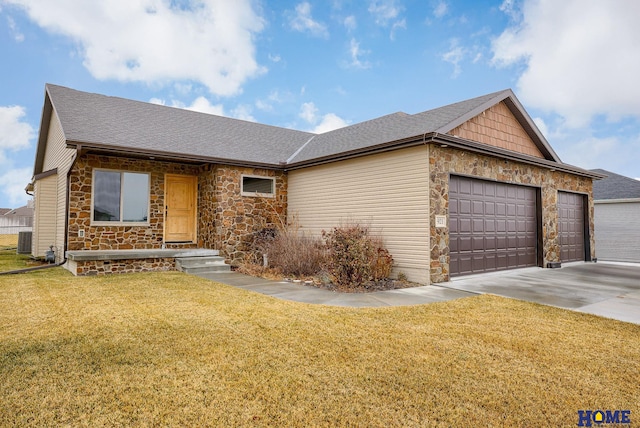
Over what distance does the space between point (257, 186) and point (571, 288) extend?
28.1 feet

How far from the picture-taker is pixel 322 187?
1052cm

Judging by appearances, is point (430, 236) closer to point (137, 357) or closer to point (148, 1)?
point (137, 357)

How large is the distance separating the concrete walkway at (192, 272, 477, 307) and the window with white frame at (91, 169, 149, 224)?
4.24 meters

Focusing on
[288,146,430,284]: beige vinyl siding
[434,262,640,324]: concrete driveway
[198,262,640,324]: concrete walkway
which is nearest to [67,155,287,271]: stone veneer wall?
[288,146,430,284]: beige vinyl siding

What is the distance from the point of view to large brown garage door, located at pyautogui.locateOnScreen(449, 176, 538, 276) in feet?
27.8

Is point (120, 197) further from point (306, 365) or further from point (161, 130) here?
point (306, 365)

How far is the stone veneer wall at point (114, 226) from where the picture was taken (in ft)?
30.8

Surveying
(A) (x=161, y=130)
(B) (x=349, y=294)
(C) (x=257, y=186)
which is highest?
(A) (x=161, y=130)

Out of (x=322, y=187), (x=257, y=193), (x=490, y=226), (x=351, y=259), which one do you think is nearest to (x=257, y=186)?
(x=257, y=193)

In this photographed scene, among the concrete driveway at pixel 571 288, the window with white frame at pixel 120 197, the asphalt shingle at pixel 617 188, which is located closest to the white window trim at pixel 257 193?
the window with white frame at pixel 120 197

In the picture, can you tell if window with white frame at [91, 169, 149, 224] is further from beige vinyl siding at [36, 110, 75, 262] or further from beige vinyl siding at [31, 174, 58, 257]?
beige vinyl siding at [31, 174, 58, 257]

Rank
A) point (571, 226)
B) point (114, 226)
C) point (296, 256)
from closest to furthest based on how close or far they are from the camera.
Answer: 1. point (296, 256)
2. point (114, 226)
3. point (571, 226)

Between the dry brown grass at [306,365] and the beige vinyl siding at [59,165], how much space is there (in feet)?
18.6

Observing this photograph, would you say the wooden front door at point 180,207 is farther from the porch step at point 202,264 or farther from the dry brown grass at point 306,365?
the dry brown grass at point 306,365
